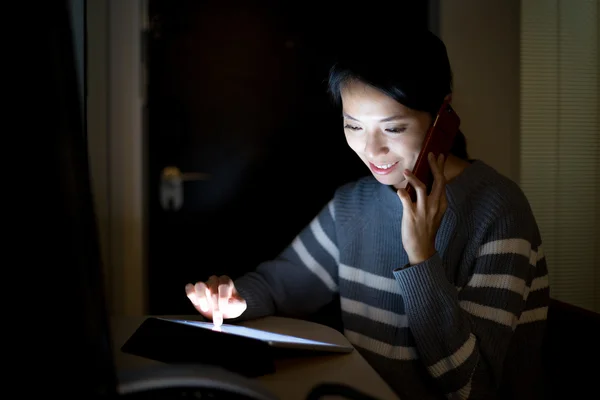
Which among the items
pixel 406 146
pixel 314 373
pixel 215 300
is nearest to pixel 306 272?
pixel 215 300

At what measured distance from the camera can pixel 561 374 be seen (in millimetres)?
1113

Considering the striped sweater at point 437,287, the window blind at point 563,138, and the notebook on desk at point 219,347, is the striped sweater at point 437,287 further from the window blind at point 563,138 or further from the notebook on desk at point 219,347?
the window blind at point 563,138

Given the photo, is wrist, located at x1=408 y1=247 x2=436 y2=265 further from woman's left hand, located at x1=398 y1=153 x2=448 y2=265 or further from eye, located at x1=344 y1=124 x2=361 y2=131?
eye, located at x1=344 y1=124 x2=361 y2=131

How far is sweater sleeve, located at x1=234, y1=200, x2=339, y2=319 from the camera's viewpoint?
1261mm

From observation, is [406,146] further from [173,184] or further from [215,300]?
[173,184]

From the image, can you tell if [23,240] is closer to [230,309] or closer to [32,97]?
[32,97]

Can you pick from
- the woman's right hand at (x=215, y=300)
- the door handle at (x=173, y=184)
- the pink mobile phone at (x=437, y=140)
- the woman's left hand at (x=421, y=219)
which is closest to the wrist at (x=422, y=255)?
the woman's left hand at (x=421, y=219)

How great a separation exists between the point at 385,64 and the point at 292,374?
0.58 m

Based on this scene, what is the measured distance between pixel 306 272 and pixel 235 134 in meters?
0.72

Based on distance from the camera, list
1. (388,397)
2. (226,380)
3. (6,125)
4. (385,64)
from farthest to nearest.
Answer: (385,64), (388,397), (226,380), (6,125)

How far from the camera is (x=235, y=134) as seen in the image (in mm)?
1868

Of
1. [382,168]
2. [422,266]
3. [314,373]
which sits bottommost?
[314,373]

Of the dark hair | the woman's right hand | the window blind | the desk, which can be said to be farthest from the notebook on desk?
the window blind

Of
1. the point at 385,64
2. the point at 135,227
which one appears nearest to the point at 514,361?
the point at 385,64
